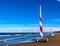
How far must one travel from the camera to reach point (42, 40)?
65.0 feet

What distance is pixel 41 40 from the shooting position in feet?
65.1

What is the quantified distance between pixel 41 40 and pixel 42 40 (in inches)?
4.4

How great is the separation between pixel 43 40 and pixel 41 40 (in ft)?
0.73

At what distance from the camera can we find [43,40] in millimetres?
19797

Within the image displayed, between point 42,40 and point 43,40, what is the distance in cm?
11
